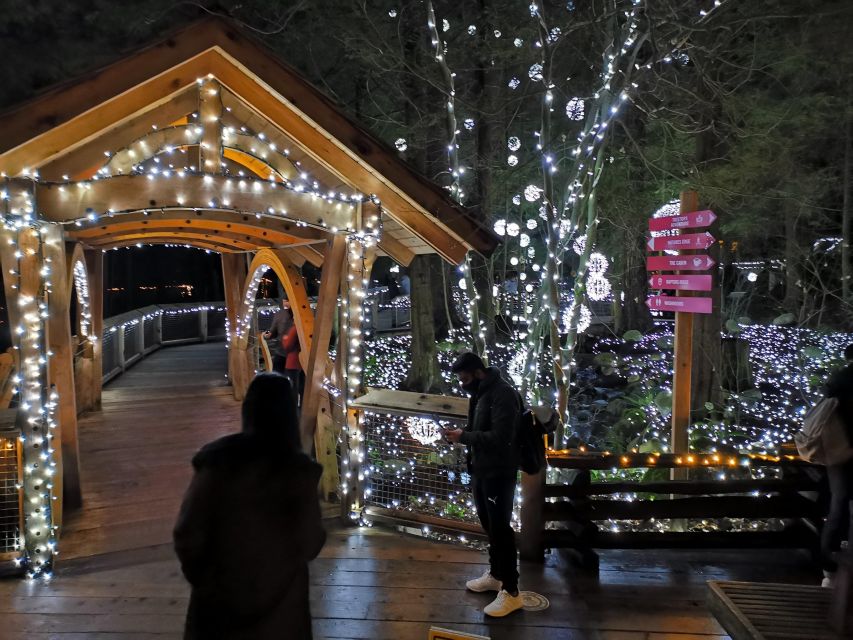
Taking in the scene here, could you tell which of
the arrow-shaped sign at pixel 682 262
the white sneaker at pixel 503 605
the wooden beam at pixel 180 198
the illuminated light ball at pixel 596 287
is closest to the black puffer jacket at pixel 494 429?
the white sneaker at pixel 503 605

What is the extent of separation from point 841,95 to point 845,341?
7010mm

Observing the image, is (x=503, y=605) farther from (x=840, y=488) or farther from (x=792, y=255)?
(x=792, y=255)

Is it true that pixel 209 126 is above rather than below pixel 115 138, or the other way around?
above

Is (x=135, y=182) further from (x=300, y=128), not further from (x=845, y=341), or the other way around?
(x=845, y=341)

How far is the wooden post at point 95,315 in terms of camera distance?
31.5ft

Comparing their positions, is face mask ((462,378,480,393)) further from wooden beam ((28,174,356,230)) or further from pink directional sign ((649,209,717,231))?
pink directional sign ((649,209,717,231))

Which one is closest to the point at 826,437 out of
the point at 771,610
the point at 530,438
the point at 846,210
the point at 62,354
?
the point at 771,610

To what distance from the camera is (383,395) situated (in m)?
5.61

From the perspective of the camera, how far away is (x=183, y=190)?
4.99 metres

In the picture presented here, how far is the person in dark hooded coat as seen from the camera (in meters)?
2.14

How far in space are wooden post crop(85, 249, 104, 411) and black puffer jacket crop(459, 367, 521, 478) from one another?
308 inches

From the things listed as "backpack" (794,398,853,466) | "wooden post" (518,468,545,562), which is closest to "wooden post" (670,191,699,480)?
"backpack" (794,398,853,466)

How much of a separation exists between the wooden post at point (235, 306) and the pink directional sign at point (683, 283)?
7113mm

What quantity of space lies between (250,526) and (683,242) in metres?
5.38
